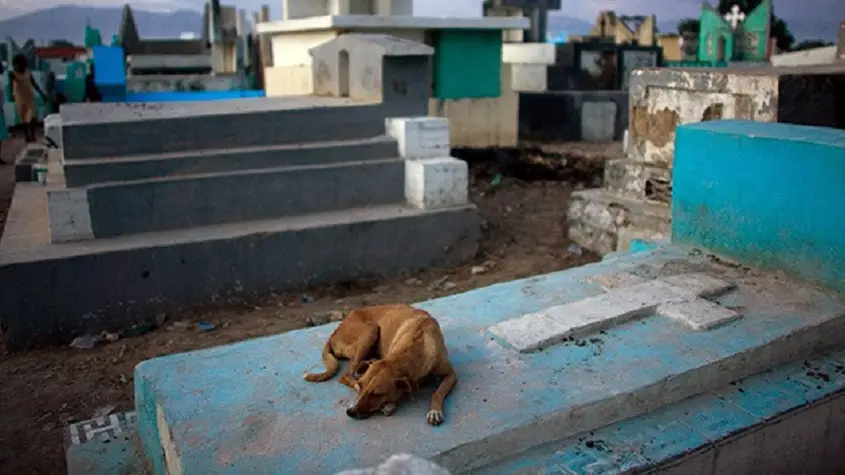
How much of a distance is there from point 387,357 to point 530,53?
14.2 meters

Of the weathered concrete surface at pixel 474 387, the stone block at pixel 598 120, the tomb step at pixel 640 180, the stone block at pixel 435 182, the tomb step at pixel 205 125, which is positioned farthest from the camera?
the stone block at pixel 598 120

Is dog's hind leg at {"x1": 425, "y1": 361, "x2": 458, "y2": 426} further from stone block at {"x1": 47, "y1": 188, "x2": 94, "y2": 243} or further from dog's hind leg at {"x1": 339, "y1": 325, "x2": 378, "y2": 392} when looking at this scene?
stone block at {"x1": 47, "y1": 188, "x2": 94, "y2": 243}

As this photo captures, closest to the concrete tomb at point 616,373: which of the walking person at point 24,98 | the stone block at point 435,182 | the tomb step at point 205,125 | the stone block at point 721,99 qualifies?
the stone block at point 721,99

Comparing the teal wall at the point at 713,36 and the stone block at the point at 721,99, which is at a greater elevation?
the teal wall at the point at 713,36

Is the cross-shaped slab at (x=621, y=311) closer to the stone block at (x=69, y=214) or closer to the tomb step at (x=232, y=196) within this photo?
the tomb step at (x=232, y=196)

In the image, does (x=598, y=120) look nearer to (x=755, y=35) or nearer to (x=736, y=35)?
(x=736, y=35)

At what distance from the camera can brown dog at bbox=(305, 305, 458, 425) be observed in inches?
103

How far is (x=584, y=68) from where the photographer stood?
14.7 metres

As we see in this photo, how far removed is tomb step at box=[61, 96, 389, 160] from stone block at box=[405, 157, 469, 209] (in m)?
0.71

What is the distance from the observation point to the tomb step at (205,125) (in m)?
5.92

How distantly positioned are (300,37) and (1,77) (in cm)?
970

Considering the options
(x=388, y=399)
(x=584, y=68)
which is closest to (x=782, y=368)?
(x=388, y=399)

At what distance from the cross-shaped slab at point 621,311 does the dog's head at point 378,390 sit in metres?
0.69

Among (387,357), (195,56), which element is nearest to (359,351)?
(387,357)
